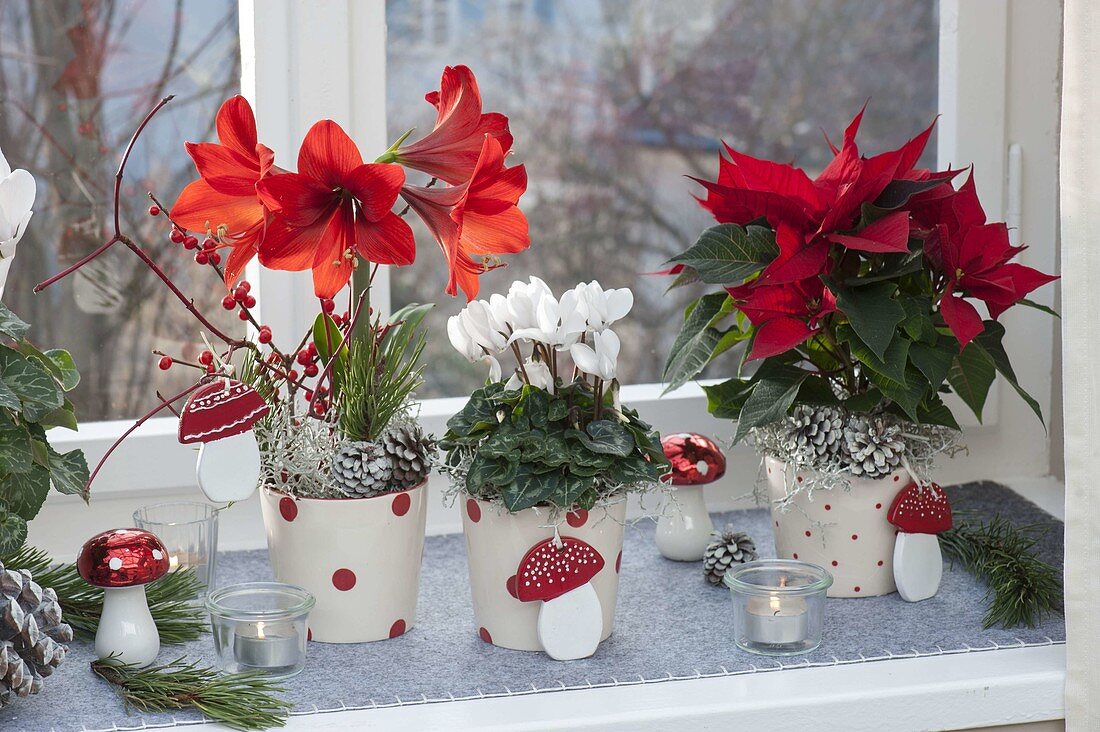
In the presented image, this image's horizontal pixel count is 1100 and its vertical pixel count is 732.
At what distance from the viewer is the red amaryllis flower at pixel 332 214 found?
0.86 metres

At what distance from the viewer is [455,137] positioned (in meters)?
0.95

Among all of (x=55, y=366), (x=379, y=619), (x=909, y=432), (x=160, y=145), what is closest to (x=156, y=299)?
(x=160, y=145)

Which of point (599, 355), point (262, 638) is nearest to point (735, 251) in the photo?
point (599, 355)

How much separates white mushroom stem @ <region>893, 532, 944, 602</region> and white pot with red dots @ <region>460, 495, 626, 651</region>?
27 centimetres

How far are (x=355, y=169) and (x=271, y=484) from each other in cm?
27

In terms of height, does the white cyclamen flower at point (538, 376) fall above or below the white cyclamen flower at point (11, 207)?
below

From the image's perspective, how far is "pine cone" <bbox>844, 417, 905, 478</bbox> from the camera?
3.34 feet

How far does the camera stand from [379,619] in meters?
0.98

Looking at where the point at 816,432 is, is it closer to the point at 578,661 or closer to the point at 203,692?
the point at 578,661

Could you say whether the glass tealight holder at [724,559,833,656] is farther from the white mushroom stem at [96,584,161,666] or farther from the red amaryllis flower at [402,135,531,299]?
the white mushroom stem at [96,584,161,666]

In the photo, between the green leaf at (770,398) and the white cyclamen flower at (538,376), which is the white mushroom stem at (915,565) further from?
the white cyclamen flower at (538,376)

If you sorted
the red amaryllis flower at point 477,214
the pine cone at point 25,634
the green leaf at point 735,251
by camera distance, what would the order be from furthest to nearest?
the green leaf at point 735,251, the red amaryllis flower at point 477,214, the pine cone at point 25,634

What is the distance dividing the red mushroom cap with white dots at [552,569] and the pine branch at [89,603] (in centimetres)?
29

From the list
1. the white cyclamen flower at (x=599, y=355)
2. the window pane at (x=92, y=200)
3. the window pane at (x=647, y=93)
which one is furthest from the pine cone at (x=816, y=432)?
the window pane at (x=647, y=93)
